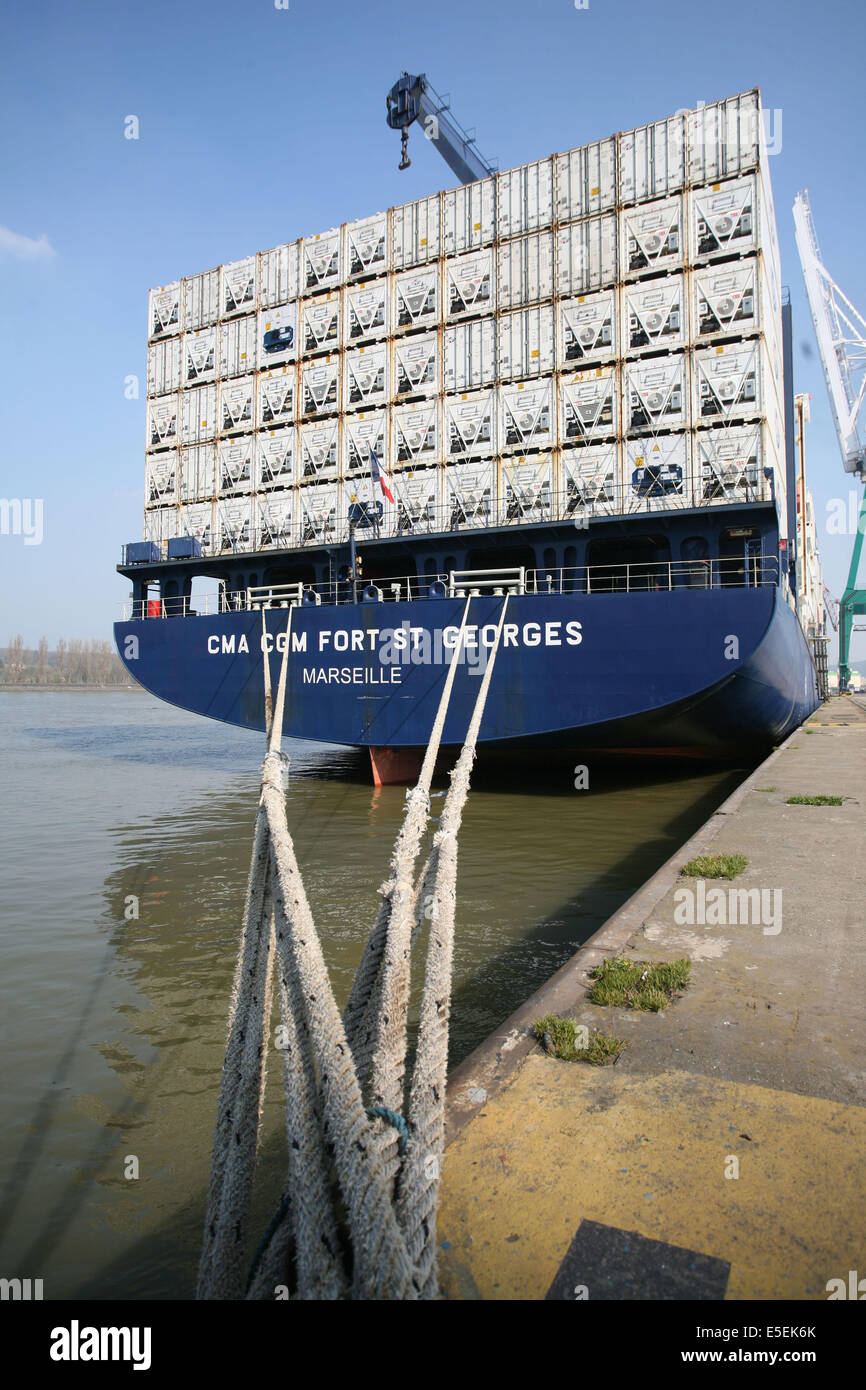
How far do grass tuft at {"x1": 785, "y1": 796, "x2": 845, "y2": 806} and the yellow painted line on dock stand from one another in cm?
679

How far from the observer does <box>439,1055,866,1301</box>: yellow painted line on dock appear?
2.07 m

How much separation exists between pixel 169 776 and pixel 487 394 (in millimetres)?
11695

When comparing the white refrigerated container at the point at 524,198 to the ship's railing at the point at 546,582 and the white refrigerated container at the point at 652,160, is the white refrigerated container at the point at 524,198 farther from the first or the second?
the ship's railing at the point at 546,582

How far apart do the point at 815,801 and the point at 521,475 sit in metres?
9.32

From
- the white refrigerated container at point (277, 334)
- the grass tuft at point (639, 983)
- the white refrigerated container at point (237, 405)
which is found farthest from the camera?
the white refrigerated container at point (237, 405)

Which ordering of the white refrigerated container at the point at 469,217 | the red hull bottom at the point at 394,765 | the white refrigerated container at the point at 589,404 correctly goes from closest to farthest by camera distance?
1. the white refrigerated container at the point at 589,404
2. the red hull bottom at the point at 394,765
3. the white refrigerated container at the point at 469,217

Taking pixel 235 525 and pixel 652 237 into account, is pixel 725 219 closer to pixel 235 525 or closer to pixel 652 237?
pixel 652 237

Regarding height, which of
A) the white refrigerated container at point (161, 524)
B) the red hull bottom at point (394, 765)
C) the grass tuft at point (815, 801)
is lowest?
the red hull bottom at point (394, 765)

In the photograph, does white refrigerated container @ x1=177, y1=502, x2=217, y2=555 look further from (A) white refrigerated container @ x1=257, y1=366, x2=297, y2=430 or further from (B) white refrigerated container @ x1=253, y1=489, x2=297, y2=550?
(A) white refrigerated container @ x1=257, y1=366, x2=297, y2=430

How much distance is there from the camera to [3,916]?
7523 mm

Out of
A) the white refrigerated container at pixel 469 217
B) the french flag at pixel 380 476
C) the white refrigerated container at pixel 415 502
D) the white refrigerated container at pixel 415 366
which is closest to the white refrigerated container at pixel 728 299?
the white refrigerated container at pixel 469 217

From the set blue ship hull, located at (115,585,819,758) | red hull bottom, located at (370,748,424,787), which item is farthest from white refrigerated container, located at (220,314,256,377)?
red hull bottom, located at (370,748,424,787)

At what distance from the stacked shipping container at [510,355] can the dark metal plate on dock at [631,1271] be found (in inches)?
541

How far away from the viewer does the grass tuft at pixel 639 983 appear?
363 centimetres
